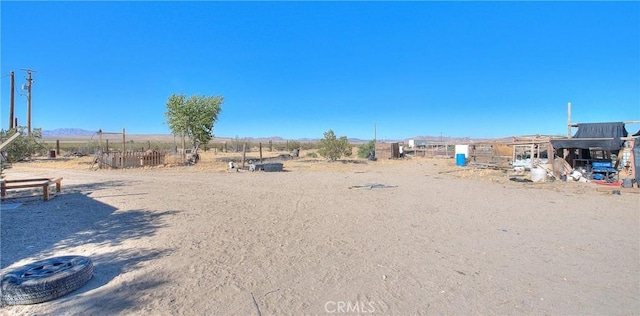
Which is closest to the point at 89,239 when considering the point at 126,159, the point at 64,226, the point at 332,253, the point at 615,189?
the point at 64,226

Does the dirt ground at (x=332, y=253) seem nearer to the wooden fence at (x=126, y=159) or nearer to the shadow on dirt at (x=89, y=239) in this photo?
the shadow on dirt at (x=89, y=239)

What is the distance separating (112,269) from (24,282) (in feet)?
3.38

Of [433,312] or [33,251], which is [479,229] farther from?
[33,251]

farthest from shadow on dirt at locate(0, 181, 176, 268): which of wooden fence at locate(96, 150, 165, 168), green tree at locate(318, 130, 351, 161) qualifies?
green tree at locate(318, 130, 351, 161)

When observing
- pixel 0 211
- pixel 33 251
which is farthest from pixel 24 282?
pixel 0 211

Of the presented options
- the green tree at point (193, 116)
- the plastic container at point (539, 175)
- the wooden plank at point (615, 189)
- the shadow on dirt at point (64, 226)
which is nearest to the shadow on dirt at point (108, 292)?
the shadow on dirt at point (64, 226)

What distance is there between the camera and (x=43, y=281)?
380cm

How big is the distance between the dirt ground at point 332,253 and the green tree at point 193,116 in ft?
56.8

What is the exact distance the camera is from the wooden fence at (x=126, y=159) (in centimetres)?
2272

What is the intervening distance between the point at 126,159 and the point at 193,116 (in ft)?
21.0

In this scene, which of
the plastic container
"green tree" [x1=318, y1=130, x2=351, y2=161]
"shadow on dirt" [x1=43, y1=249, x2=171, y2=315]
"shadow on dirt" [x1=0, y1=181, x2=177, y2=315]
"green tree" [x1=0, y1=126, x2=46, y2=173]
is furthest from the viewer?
"green tree" [x1=318, y1=130, x2=351, y2=161]

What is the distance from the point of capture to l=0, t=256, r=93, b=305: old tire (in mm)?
3723

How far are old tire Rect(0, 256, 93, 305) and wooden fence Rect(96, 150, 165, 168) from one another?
2059cm

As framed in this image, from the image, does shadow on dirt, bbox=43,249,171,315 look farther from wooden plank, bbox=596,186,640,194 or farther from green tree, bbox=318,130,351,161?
green tree, bbox=318,130,351,161
